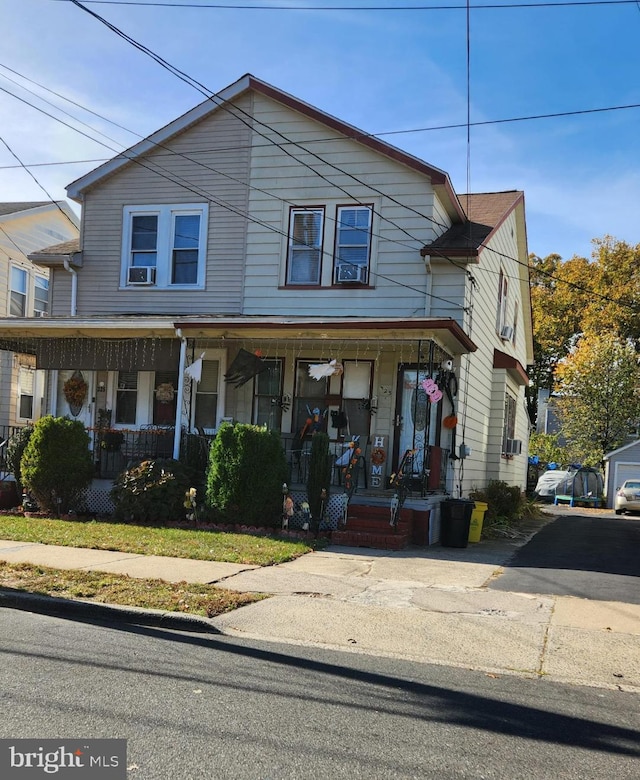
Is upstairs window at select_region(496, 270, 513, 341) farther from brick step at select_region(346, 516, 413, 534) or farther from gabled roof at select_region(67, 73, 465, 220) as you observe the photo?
brick step at select_region(346, 516, 413, 534)

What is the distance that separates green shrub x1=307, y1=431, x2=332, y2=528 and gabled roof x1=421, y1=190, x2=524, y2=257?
14.9 ft

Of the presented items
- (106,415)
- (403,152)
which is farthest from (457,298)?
(106,415)

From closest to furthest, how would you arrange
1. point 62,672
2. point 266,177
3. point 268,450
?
1. point 62,672
2. point 268,450
3. point 266,177

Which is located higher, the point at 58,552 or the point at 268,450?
the point at 268,450

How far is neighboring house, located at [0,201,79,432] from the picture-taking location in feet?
74.5

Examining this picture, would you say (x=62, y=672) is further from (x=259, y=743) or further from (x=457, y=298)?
(x=457, y=298)

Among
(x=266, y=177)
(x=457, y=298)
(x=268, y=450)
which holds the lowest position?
(x=268, y=450)

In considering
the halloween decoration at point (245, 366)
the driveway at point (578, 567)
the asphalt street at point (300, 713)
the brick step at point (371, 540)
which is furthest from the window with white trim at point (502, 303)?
the asphalt street at point (300, 713)

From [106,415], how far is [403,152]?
8253mm

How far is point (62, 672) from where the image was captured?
526cm

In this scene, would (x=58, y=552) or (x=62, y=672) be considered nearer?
(x=62, y=672)

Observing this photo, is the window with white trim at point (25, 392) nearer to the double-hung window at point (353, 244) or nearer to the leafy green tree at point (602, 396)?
the double-hung window at point (353, 244)

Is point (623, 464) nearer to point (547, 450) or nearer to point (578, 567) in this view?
point (547, 450)

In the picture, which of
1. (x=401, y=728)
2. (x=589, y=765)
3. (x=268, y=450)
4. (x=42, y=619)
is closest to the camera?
(x=589, y=765)
